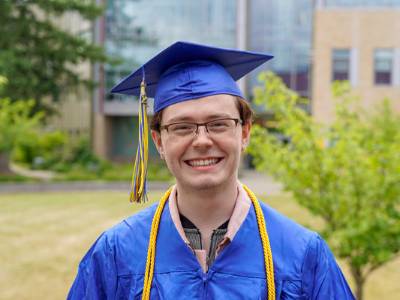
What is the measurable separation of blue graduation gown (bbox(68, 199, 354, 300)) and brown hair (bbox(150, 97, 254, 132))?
35 centimetres

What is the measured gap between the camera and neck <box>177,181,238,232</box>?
1.94 metres

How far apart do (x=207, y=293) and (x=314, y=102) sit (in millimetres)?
19766

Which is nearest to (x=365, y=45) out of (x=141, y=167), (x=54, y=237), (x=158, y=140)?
(x=54, y=237)

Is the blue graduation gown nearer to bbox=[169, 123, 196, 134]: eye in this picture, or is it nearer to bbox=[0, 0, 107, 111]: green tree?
bbox=[169, 123, 196, 134]: eye

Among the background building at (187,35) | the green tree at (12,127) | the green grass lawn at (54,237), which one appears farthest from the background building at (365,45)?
the green tree at (12,127)

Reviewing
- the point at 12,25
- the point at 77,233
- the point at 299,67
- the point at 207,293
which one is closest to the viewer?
the point at 207,293

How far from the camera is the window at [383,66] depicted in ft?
66.3

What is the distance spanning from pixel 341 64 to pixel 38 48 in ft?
39.5

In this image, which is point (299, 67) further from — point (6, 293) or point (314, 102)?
point (6, 293)

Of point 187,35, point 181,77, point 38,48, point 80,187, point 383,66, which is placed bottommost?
point 80,187

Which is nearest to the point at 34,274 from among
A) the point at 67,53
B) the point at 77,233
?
the point at 77,233

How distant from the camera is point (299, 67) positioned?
24.7 metres

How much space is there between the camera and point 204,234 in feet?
6.42

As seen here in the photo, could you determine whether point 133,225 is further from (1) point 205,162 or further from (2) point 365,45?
(2) point 365,45
